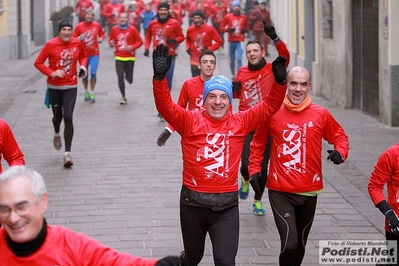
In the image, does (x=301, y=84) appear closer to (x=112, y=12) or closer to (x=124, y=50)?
(x=124, y=50)

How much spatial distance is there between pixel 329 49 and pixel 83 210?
34.3ft

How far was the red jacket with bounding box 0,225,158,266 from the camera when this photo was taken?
11.9 ft

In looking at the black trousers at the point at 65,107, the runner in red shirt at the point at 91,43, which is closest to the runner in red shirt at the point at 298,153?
the black trousers at the point at 65,107

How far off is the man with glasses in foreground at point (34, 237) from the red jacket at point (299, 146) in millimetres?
2766

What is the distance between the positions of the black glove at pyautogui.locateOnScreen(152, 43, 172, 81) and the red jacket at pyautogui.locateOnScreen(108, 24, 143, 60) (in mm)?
11217

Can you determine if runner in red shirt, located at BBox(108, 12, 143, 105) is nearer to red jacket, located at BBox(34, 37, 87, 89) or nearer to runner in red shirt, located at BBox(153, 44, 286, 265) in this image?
red jacket, located at BBox(34, 37, 87, 89)

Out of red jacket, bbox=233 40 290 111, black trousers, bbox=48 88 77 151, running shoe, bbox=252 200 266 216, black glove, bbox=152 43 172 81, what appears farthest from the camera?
black trousers, bbox=48 88 77 151

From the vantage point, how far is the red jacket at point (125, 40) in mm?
16781

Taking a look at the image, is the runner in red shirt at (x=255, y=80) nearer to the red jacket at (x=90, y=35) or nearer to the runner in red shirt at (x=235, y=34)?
the red jacket at (x=90, y=35)

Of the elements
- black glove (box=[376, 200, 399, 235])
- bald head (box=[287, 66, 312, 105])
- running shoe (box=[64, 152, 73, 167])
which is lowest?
running shoe (box=[64, 152, 73, 167])

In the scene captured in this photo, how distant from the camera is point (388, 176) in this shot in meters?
5.54

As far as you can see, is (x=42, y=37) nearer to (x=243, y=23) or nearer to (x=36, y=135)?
(x=243, y=23)

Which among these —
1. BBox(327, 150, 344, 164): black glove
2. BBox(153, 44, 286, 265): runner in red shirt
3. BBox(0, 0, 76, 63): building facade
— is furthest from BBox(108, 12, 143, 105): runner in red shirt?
BBox(153, 44, 286, 265): runner in red shirt

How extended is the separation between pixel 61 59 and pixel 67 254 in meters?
8.16
